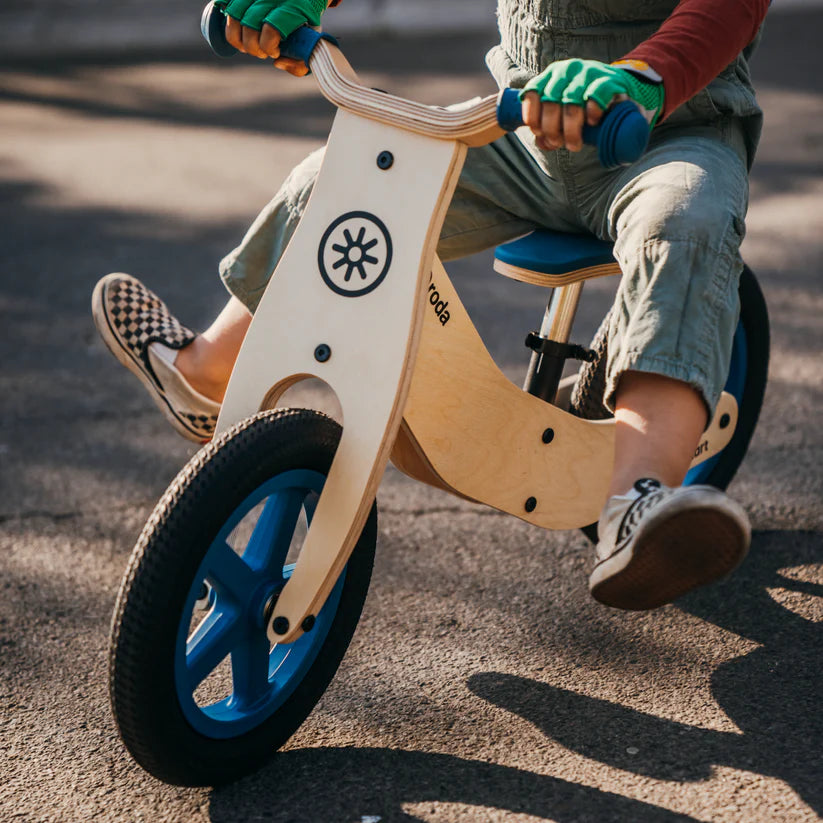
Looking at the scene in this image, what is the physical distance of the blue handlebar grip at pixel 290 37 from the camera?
1847 millimetres

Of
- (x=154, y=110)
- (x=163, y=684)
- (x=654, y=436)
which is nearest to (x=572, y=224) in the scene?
(x=654, y=436)

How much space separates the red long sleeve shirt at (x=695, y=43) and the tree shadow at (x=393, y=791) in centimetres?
102

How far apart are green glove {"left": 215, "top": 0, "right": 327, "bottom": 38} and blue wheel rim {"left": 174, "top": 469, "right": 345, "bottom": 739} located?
74 centimetres

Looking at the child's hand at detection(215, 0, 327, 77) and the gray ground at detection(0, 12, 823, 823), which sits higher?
the child's hand at detection(215, 0, 327, 77)

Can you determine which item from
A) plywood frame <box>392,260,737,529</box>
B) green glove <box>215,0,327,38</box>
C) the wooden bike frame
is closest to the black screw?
the wooden bike frame

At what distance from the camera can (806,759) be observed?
1.75m

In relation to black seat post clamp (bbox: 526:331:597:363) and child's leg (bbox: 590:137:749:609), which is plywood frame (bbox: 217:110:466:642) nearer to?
child's leg (bbox: 590:137:749:609)

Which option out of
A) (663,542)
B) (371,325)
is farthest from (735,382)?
(371,325)

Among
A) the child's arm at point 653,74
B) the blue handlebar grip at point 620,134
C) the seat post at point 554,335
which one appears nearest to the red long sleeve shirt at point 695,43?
the child's arm at point 653,74

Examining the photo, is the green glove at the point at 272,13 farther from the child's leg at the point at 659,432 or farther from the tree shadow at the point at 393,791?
the tree shadow at the point at 393,791

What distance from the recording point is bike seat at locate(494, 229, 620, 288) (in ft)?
6.50

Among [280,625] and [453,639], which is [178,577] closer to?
[280,625]

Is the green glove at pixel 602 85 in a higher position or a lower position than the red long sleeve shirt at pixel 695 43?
lower

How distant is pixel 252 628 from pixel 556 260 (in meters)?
0.82
